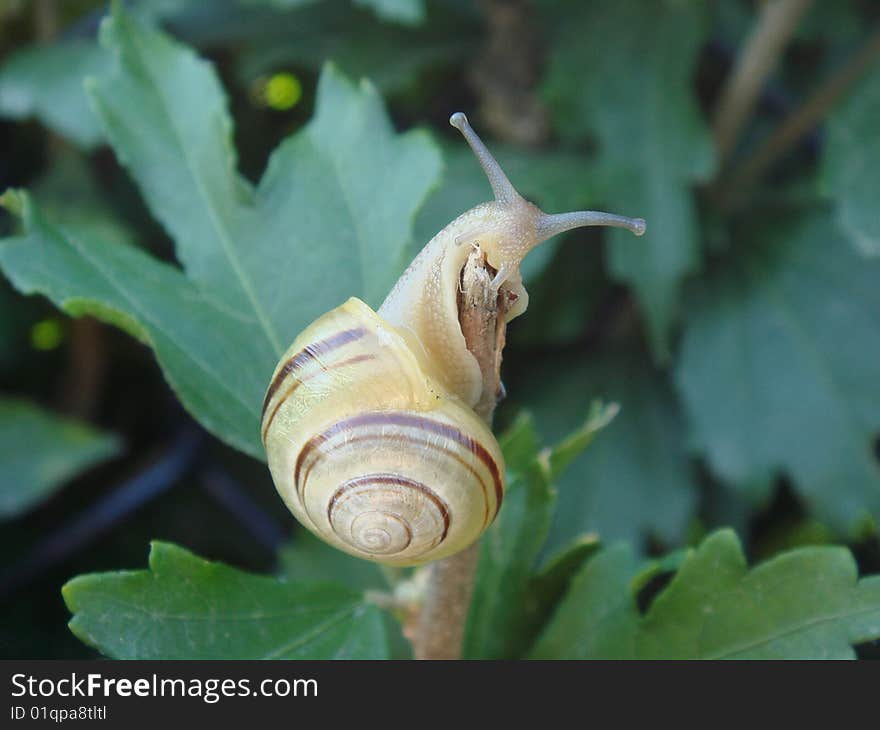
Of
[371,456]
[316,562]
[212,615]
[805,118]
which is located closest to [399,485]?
[371,456]

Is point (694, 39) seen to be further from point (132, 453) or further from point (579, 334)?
point (132, 453)

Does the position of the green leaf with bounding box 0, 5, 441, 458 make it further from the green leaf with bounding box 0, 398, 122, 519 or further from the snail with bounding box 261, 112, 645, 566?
the green leaf with bounding box 0, 398, 122, 519

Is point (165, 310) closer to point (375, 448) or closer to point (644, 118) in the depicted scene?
point (375, 448)

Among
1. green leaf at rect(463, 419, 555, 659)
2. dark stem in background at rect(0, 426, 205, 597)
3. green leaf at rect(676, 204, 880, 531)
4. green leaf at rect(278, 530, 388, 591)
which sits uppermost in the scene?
green leaf at rect(463, 419, 555, 659)

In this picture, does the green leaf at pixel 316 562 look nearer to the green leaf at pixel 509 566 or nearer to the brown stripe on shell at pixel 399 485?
the green leaf at pixel 509 566

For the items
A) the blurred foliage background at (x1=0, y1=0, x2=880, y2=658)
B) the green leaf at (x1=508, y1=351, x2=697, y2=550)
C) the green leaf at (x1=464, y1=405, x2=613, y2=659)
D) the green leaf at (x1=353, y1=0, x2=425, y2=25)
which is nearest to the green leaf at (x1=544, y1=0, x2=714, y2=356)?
the blurred foliage background at (x1=0, y1=0, x2=880, y2=658)

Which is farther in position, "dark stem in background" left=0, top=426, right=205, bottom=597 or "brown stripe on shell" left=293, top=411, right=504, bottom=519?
"dark stem in background" left=0, top=426, right=205, bottom=597

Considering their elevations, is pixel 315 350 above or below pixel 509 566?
above
